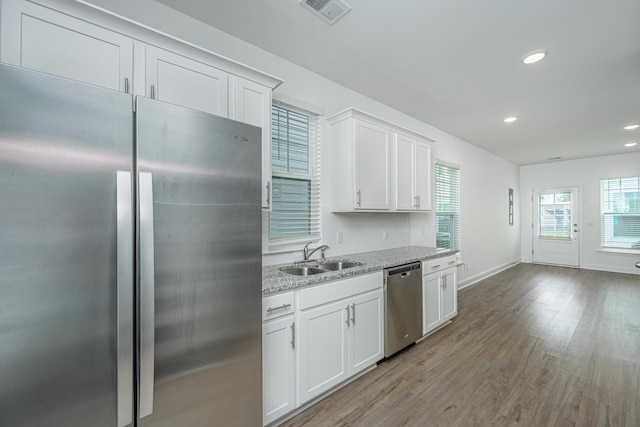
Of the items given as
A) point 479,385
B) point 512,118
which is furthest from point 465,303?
point 512,118

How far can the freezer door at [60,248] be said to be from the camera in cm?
82

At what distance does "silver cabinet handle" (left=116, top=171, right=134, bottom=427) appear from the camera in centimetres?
99

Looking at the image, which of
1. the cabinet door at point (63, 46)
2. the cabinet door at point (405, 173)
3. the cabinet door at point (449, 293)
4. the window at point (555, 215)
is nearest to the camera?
the cabinet door at point (63, 46)

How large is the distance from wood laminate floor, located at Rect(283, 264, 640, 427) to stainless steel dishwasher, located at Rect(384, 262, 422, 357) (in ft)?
0.58

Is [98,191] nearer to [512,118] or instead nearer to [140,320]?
[140,320]

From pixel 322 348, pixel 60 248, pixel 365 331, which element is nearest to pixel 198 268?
pixel 60 248

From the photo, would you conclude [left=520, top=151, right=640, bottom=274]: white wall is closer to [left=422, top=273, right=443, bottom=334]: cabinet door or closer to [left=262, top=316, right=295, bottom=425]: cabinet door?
[left=422, top=273, right=443, bottom=334]: cabinet door

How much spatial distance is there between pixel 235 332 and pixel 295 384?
31.9 inches

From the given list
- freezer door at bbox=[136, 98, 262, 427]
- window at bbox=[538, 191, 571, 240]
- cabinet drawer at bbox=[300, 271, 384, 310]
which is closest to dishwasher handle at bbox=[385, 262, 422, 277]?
cabinet drawer at bbox=[300, 271, 384, 310]

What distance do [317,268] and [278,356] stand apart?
870 millimetres

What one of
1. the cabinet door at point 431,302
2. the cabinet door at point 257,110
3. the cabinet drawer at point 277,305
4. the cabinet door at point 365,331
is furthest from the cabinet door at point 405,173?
the cabinet drawer at point 277,305

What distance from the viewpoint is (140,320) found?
104 cm

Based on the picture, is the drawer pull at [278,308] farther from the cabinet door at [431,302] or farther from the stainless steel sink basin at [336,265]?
the cabinet door at [431,302]

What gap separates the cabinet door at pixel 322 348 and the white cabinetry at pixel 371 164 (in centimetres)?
110
